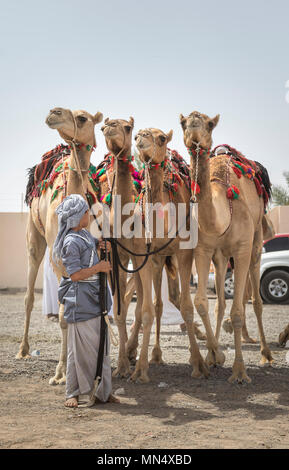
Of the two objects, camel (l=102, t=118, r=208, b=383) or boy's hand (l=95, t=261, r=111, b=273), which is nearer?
boy's hand (l=95, t=261, r=111, b=273)

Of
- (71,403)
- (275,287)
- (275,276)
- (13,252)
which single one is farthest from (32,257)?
(13,252)

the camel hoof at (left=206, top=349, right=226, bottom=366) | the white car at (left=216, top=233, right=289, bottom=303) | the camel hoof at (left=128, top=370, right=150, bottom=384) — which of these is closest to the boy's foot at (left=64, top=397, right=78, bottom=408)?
the camel hoof at (left=128, top=370, right=150, bottom=384)

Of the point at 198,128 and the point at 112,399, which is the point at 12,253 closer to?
the point at 198,128

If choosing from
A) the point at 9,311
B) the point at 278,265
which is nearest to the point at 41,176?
the point at 9,311

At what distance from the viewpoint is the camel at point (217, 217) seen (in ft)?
20.1

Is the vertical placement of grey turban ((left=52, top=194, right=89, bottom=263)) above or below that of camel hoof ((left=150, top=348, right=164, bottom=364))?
above

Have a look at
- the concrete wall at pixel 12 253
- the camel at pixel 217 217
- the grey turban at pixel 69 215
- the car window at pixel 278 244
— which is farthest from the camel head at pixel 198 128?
the concrete wall at pixel 12 253

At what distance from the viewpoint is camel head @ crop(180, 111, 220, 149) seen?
595 cm

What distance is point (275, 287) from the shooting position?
15906 millimetres

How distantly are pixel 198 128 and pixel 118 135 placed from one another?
0.90 meters

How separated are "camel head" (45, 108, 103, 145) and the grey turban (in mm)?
1040

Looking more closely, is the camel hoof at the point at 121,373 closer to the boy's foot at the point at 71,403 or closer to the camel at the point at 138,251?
the camel at the point at 138,251

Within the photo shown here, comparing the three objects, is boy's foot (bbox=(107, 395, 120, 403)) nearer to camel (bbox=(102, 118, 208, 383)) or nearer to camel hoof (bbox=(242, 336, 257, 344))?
camel (bbox=(102, 118, 208, 383))

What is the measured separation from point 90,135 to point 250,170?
252cm
